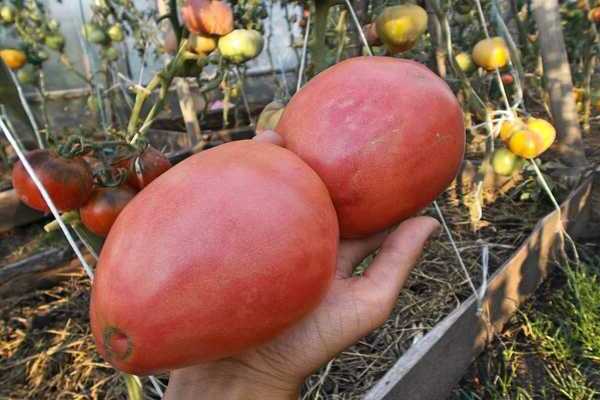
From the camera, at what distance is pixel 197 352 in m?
0.43

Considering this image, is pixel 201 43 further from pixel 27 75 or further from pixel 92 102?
pixel 27 75

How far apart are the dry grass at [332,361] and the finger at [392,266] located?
1.66ft

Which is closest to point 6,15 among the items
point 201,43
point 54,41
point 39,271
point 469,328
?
point 54,41

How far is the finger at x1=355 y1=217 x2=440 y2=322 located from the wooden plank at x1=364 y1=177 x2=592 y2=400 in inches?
14.1

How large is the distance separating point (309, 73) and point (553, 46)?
0.79 metres

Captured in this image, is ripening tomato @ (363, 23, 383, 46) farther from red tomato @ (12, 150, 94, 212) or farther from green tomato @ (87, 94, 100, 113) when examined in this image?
green tomato @ (87, 94, 100, 113)

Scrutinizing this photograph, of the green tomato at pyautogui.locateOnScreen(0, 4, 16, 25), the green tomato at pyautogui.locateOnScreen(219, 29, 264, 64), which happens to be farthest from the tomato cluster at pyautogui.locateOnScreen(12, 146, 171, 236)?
the green tomato at pyautogui.locateOnScreen(0, 4, 16, 25)

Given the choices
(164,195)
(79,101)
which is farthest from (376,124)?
(79,101)

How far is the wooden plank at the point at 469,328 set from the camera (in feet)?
3.18

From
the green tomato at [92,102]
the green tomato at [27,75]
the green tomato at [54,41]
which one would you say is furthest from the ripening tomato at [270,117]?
the green tomato at [54,41]

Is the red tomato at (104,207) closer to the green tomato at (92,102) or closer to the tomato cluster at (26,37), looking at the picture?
the tomato cluster at (26,37)

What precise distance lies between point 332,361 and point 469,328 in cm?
33

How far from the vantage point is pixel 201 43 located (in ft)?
2.81

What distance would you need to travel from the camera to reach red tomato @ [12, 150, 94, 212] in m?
0.53
